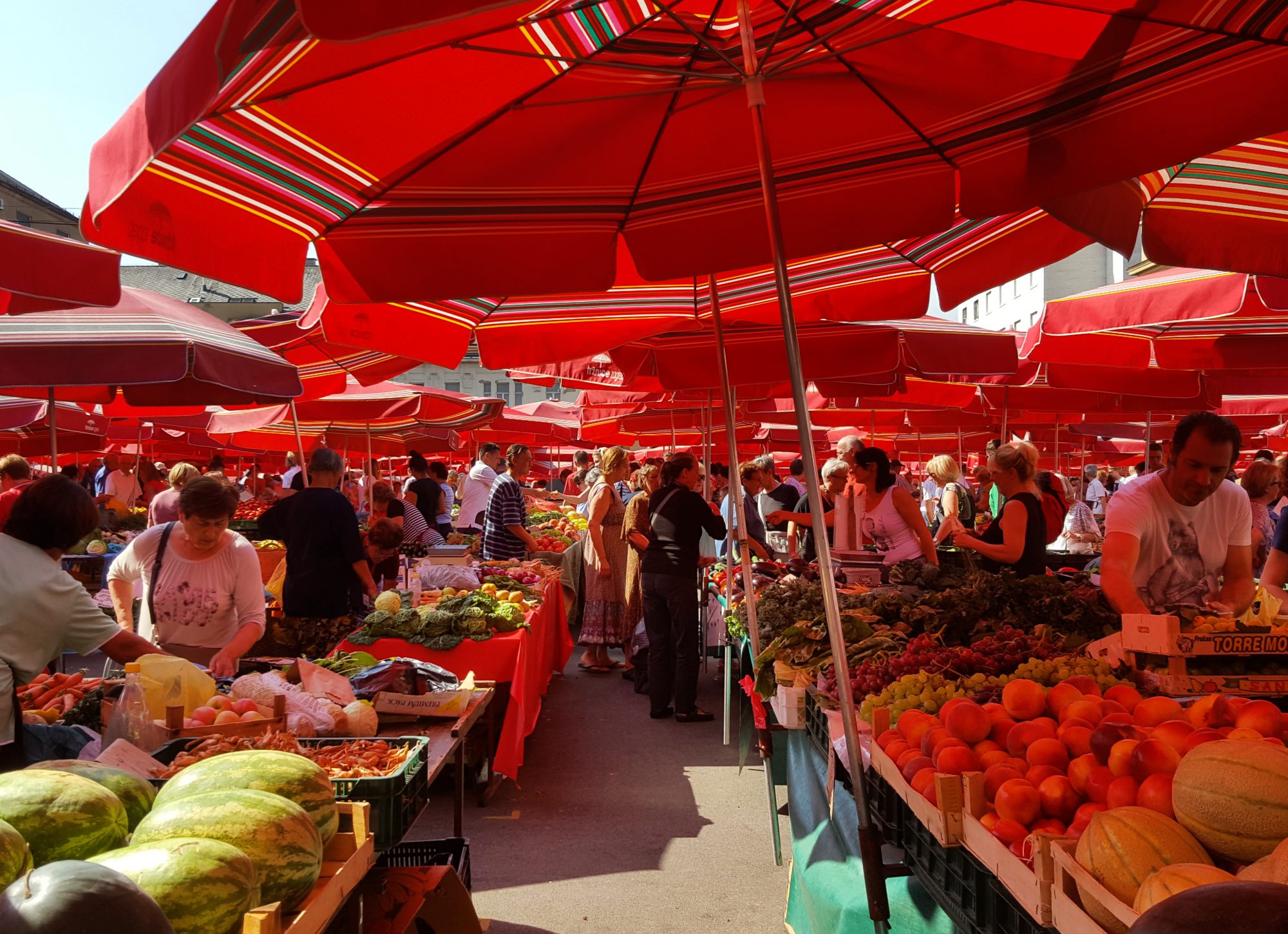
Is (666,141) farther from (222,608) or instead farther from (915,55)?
(222,608)

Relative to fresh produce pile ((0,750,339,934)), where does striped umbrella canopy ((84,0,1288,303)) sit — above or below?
above

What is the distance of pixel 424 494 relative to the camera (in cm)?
1320

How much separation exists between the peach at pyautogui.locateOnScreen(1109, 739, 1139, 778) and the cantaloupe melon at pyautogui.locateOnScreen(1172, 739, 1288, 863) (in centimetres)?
24

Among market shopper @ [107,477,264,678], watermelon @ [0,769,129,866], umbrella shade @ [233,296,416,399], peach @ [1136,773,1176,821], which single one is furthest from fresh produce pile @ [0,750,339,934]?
umbrella shade @ [233,296,416,399]

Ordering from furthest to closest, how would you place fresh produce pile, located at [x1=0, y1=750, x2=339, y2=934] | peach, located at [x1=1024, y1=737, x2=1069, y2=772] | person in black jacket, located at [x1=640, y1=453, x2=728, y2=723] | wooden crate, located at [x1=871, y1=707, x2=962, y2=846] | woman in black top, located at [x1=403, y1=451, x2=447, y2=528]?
Result: woman in black top, located at [x1=403, y1=451, x2=447, y2=528] → person in black jacket, located at [x1=640, y1=453, x2=728, y2=723] → peach, located at [x1=1024, y1=737, x2=1069, y2=772] → wooden crate, located at [x1=871, y1=707, x2=962, y2=846] → fresh produce pile, located at [x1=0, y1=750, x2=339, y2=934]

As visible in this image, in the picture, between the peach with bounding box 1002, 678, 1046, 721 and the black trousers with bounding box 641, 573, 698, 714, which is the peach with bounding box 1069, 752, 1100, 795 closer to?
the peach with bounding box 1002, 678, 1046, 721

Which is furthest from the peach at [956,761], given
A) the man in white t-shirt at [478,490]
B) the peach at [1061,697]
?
the man in white t-shirt at [478,490]

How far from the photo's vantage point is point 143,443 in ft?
69.2

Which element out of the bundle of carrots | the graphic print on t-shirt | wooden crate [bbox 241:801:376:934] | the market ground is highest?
the graphic print on t-shirt

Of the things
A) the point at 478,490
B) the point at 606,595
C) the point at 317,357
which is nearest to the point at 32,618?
the point at 317,357

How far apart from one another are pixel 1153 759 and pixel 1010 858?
0.43 meters

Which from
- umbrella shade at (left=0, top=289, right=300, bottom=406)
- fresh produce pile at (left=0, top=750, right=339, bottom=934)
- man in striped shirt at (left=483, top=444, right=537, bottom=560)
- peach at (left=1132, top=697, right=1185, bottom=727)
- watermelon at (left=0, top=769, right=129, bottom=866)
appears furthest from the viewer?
man in striped shirt at (left=483, top=444, right=537, bottom=560)

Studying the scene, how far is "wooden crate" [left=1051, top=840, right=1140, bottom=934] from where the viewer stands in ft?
5.89

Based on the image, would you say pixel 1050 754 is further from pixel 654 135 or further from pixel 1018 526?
pixel 1018 526
